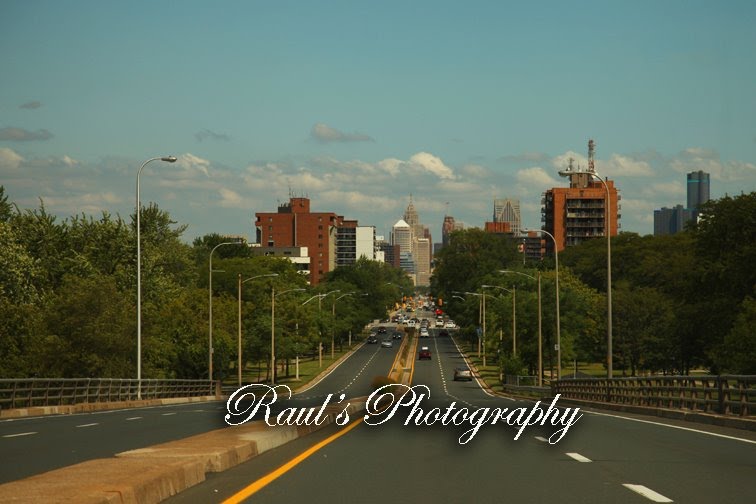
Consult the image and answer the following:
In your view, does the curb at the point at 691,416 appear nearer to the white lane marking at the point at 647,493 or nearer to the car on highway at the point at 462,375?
the white lane marking at the point at 647,493

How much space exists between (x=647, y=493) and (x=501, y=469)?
290 centimetres

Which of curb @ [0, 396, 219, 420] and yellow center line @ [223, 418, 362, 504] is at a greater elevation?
yellow center line @ [223, 418, 362, 504]

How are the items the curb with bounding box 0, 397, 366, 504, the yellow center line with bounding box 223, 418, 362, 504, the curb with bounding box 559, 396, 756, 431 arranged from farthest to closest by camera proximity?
1. the curb with bounding box 559, 396, 756, 431
2. the yellow center line with bounding box 223, 418, 362, 504
3. the curb with bounding box 0, 397, 366, 504

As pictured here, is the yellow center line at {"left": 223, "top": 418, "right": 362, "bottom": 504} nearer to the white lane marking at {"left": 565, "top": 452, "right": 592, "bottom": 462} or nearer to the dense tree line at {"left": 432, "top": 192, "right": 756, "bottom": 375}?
the white lane marking at {"left": 565, "top": 452, "right": 592, "bottom": 462}

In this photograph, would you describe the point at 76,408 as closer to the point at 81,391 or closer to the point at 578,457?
the point at 81,391

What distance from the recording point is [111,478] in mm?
11234

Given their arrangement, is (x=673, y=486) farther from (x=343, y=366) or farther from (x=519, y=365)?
(x=343, y=366)

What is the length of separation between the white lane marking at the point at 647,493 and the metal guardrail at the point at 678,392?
1234cm

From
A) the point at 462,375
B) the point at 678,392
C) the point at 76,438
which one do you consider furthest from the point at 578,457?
the point at 462,375

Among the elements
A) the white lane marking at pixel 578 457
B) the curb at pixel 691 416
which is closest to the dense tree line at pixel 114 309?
the curb at pixel 691 416

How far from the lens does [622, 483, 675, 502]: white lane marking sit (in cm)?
→ 1163

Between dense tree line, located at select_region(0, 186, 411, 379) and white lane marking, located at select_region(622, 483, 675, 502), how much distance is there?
60.6m

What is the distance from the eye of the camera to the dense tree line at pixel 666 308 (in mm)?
73812

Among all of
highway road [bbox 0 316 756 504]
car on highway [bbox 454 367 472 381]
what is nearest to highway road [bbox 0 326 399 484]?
highway road [bbox 0 316 756 504]
